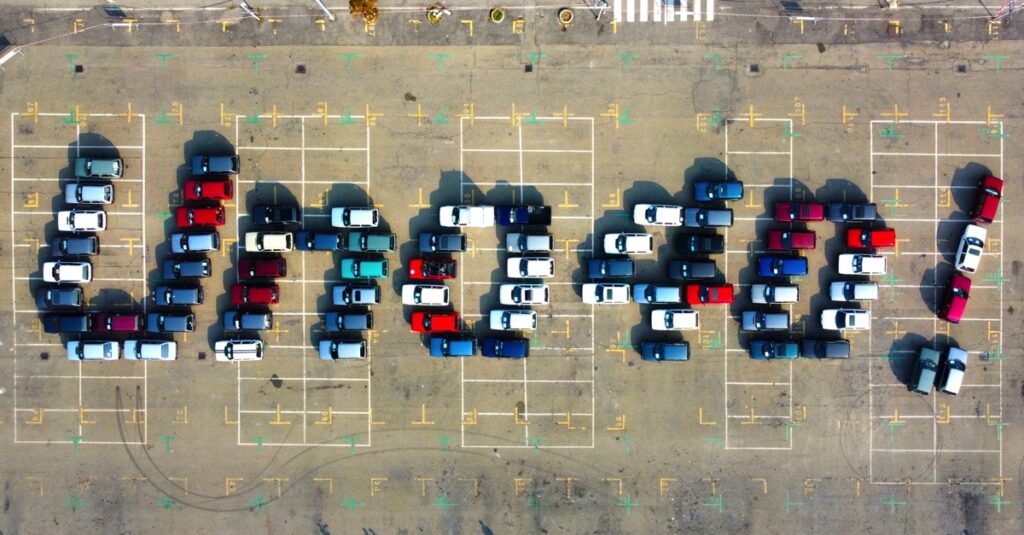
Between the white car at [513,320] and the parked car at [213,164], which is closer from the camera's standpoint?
the parked car at [213,164]

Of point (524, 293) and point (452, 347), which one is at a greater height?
point (524, 293)

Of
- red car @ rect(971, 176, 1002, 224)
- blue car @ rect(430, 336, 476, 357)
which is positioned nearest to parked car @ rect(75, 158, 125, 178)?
blue car @ rect(430, 336, 476, 357)

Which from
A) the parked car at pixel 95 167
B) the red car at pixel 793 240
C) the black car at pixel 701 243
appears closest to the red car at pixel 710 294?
the black car at pixel 701 243

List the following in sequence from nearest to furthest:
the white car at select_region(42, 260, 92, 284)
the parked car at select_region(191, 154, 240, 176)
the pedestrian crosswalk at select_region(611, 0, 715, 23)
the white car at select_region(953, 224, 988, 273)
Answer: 1. the white car at select_region(953, 224, 988, 273)
2. the parked car at select_region(191, 154, 240, 176)
3. the white car at select_region(42, 260, 92, 284)
4. the pedestrian crosswalk at select_region(611, 0, 715, 23)

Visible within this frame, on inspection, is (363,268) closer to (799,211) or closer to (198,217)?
(198,217)

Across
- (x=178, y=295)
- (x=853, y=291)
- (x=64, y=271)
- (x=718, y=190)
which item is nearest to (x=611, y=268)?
(x=718, y=190)

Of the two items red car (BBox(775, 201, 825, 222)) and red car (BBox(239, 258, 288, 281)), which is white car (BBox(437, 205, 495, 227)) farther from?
red car (BBox(775, 201, 825, 222))

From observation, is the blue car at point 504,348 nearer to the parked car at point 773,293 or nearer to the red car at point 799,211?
the parked car at point 773,293
